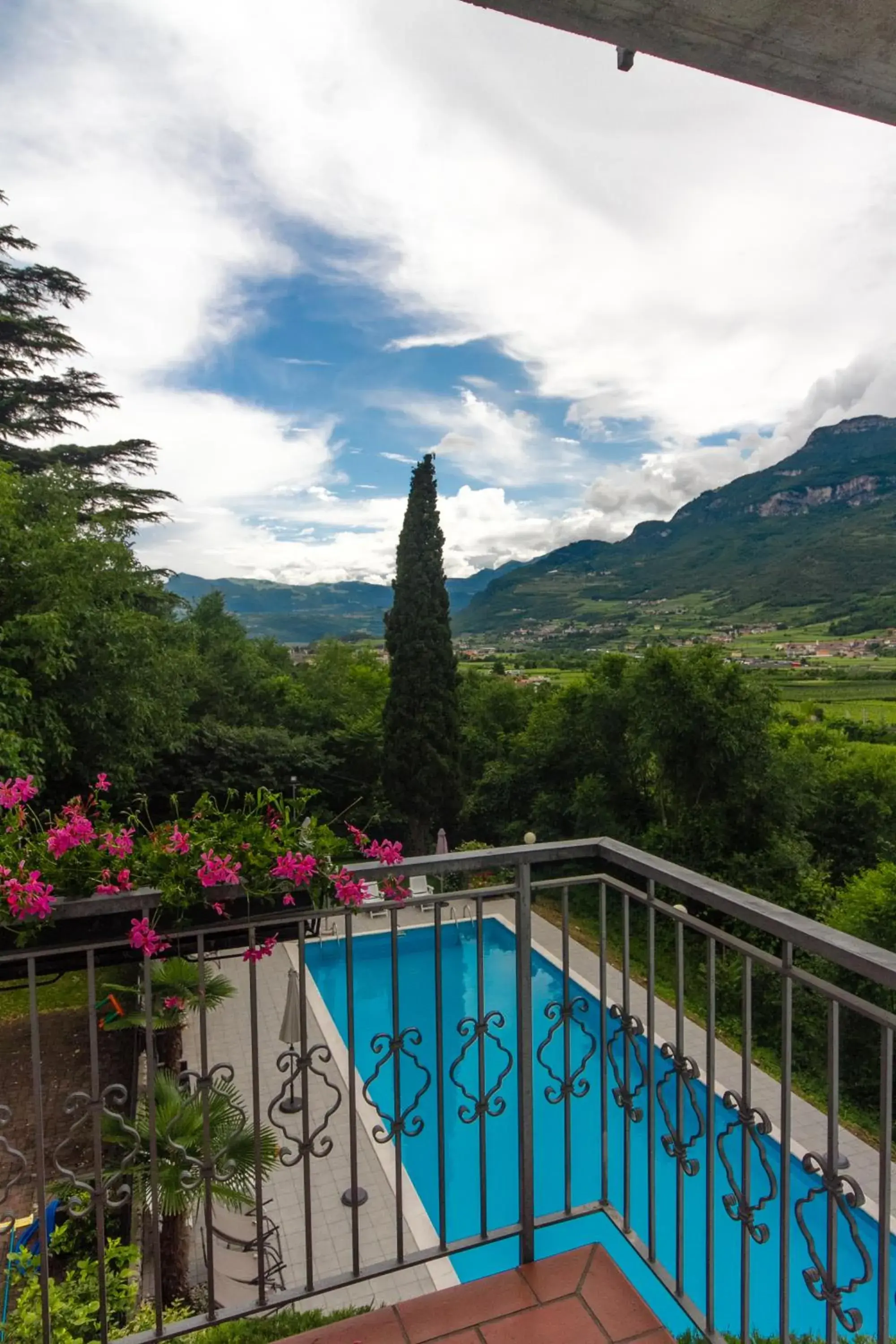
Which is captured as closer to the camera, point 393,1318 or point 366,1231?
point 393,1318

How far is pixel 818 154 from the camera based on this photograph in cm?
255

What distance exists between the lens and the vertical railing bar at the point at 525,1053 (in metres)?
1.75

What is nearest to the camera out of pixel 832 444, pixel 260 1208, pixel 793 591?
pixel 260 1208

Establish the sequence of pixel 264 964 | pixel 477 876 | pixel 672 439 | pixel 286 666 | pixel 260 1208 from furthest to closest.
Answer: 1. pixel 672 439
2. pixel 286 666
3. pixel 477 876
4. pixel 264 964
5. pixel 260 1208

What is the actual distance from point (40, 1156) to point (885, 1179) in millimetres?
1610

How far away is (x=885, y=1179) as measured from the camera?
1132 mm

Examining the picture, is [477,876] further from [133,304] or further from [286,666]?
[286,666]

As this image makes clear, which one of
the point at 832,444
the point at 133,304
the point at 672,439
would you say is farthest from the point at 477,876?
the point at 832,444

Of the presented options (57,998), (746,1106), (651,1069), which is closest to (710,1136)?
(746,1106)

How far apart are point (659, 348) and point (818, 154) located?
37.8 feet

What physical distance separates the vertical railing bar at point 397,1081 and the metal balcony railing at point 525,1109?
14mm

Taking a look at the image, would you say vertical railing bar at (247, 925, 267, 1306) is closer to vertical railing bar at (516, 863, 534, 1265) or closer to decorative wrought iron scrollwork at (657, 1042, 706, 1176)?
vertical railing bar at (516, 863, 534, 1265)

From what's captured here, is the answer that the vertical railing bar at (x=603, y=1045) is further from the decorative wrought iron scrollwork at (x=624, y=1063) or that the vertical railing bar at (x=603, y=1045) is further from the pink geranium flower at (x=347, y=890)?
the pink geranium flower at (x=347, y=890)

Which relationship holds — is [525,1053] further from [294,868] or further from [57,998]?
[57,998]
